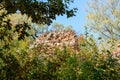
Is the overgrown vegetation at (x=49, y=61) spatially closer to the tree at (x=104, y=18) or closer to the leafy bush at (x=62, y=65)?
the leafy bush at (x=62, y=65)

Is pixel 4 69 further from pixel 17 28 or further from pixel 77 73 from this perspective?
pixel 77 73

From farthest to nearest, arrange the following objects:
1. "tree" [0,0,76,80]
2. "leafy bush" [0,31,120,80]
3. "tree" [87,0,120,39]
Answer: "tree" [87,0,120,39], "tree" [0,0,76,80], "leafy bush" [0,31,120,80]

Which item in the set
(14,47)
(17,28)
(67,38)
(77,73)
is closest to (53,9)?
(17,28)

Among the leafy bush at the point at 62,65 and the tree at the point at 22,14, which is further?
the tree at the point at 22,14

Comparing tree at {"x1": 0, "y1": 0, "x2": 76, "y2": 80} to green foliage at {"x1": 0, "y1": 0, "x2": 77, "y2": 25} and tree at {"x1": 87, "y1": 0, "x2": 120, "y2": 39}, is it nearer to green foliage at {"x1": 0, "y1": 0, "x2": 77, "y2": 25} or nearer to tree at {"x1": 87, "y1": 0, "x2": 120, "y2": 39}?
green foliage at {"x1": 0, "y1": 0, "x2": 77, "y2": 25}

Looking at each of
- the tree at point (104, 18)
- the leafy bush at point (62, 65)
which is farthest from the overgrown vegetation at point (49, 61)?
the tree at point (104, 18)

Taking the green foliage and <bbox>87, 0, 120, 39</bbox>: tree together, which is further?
<bbox>87, 0, 120, 39</bbox>: tree

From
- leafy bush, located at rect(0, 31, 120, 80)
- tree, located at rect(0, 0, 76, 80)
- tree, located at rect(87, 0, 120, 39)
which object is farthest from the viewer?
tree, located at rect(87, 0, 120, 39)

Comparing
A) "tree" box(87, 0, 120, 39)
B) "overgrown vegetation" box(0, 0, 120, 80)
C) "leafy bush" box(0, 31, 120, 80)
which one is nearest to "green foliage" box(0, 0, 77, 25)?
"overgrown vegetation" box(0, 0, 120, 80)

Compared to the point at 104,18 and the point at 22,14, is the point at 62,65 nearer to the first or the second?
the point at 22,14

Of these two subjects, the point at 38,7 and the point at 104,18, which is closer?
the point at 38,7

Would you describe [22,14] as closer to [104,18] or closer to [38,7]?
[38,7]

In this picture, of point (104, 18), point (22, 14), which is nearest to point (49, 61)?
point (22, 14)

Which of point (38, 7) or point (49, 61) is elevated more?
→ point (38, 7)
